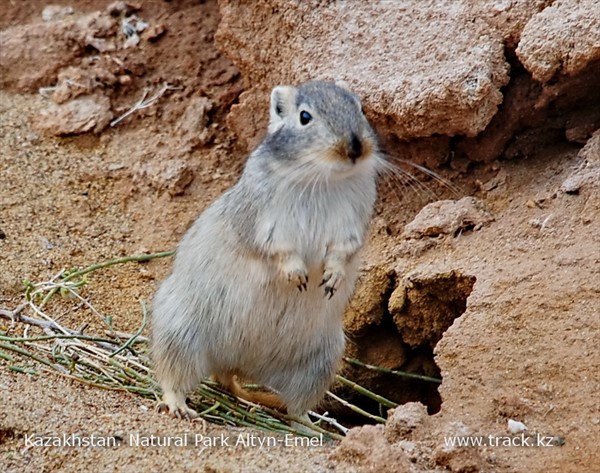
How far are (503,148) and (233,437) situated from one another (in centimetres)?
326

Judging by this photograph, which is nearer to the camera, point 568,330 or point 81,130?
point 568,330

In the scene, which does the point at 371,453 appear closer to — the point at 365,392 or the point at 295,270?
the point at 295,270

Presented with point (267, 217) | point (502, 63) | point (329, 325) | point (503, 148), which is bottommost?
point (329, 325)

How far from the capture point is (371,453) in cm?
616

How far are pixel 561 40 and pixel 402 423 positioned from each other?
2.80 metres

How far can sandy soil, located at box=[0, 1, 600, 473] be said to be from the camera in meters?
6.30

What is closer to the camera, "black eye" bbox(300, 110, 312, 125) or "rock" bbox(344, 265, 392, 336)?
"black eye" bbox(300, 110, 312, 125)

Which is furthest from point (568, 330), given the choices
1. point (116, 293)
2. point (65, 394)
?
point (116, 293)

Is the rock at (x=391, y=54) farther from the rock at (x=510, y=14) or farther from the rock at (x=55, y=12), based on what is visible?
the rock at (x=55, y=12)

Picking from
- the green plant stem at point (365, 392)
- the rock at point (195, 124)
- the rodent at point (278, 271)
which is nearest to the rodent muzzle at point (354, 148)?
the rodent at point (278, 271)

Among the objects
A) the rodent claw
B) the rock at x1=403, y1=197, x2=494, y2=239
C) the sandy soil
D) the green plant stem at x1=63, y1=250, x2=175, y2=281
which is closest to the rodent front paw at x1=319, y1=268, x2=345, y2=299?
the rodent claw

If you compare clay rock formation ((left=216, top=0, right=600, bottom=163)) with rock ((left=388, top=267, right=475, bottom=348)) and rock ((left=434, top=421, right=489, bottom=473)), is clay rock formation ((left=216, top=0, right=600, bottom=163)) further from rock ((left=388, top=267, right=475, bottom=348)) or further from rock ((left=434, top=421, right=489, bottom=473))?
rock ((left=434, top=421, right=489, bottom=473))

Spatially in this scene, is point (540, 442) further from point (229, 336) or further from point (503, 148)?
point (503, 148)

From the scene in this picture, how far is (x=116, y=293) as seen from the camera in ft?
29.5
